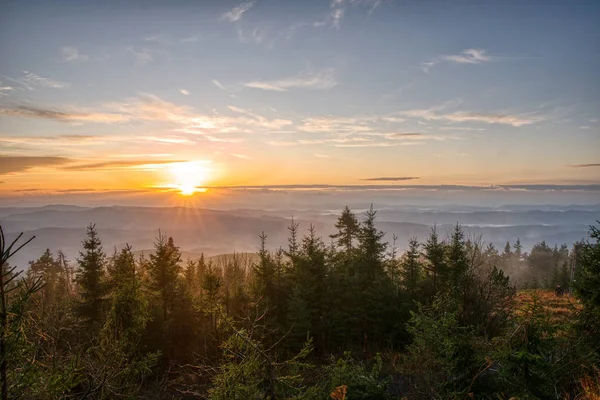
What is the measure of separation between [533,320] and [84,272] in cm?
2951

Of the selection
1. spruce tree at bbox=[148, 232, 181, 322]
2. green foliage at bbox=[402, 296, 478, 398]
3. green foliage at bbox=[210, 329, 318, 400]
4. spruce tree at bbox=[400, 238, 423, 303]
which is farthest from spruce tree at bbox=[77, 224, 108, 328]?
green foliage at bbox=[402, 296, 478, 398]

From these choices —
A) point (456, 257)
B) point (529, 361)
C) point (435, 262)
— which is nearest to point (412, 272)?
point (435, 262)

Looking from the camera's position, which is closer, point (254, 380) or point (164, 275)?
point (254, 380)

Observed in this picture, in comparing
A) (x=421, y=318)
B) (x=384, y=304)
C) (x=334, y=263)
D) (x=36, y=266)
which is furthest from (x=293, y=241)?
(x=36, y=266)

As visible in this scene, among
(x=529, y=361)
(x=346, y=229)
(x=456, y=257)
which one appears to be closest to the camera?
(x=529, y=361)

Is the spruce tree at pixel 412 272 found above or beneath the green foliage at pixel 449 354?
beneath

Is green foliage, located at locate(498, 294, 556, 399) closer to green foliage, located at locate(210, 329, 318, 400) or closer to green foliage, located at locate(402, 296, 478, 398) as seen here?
green foliage, located at locate(402, 296, 478, 398)

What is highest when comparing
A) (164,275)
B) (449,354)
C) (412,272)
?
(449,354)

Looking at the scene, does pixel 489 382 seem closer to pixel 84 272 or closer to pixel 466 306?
pixel 466 306

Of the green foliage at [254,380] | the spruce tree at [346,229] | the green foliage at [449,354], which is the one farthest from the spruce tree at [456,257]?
the green foliage at [254,380]

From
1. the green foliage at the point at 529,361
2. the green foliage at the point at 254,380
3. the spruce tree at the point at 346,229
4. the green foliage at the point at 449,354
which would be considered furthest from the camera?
the spruce tree at the point at 346,229

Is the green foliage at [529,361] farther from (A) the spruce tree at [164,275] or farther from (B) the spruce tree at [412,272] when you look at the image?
(A) the spruce tree at [164,275]

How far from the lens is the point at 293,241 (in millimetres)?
31328

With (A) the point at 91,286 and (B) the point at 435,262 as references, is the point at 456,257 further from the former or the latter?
(A) the point at 91,286
